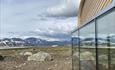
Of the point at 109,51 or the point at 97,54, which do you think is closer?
the point at 109,51

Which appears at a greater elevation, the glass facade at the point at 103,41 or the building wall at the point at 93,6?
the building wall at the point at 93,6

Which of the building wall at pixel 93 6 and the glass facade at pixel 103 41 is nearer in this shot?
the glass facade at pixel 103 41

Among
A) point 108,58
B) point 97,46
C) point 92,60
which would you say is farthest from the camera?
point 92,60

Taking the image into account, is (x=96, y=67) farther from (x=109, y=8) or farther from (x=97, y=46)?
(x=109, y=8)

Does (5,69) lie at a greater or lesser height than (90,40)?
lesser

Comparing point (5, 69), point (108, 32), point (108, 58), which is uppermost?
point (108, 32)

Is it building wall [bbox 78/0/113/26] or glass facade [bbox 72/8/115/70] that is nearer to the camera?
glass facade [bbox 72/8/115/70]

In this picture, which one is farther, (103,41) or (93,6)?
(93,6)

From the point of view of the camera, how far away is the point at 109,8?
628cm

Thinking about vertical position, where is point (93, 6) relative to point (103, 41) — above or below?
above

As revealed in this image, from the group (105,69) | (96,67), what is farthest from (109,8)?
(96,67)

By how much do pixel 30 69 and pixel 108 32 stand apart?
17.0 m

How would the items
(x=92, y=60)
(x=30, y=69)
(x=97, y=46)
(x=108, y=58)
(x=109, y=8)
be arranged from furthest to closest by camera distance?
(x=30, y=69) < (x=92, y=60) < (x=97, y=46) < (x=108, y=58) < (x=109, y=8)

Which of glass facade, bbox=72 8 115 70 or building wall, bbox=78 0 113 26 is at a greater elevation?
building wall, bbox=78 0 113 26
